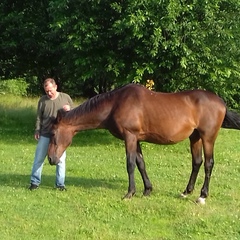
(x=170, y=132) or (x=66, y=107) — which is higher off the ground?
(x=66, y=107)

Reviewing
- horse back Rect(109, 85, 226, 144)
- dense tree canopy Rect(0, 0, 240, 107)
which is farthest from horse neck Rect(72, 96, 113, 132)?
dense tree canopy Rect(0, 0, 240, 107)

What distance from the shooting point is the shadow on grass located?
10055mm

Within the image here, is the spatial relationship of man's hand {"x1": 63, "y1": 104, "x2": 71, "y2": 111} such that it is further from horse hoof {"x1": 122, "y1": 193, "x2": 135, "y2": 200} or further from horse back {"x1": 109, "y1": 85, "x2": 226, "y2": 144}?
horse hoof {"x1": 122, "y1": 193, "x2": 135, "y2": 200}

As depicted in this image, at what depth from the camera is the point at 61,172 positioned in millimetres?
9531

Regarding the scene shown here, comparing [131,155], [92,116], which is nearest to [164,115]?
[131,155]

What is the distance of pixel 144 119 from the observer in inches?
347

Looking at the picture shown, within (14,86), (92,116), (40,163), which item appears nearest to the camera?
(92,116)

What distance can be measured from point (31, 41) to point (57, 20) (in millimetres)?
4809

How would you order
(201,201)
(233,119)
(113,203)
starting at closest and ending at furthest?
(113,203)
(201,201)
(233,119)

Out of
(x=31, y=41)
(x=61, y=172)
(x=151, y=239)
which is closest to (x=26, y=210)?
(x=61, y=172)

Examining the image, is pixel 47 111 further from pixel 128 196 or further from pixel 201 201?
pixel 201 201

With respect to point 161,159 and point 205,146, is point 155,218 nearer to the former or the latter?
point 205,146

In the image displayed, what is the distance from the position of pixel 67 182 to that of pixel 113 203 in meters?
2.18

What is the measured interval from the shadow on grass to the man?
0.43m
